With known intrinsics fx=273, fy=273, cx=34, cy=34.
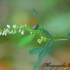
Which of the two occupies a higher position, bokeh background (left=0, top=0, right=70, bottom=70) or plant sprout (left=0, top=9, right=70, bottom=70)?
plant sprout (left=0, top=9, right=70, bottom=70)

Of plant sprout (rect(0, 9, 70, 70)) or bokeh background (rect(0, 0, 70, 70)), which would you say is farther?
bokeh background (rect(0, 0, 70, 70))

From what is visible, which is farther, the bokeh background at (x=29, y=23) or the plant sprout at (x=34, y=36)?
the bokeh background at (x=29, y=23)

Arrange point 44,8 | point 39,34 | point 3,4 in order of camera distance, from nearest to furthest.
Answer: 1. point 39,34
2. point 44,8
3. point 3,4

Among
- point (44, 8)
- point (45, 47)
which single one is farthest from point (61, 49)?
point (45, 47)

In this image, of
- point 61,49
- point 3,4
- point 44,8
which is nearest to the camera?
point 61,49

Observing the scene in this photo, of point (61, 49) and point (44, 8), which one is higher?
point (44, 8)

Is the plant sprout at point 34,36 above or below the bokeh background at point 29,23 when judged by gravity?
above

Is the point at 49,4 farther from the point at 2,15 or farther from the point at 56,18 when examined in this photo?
the point at 2,15

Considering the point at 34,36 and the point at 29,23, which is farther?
the point at 29,23
